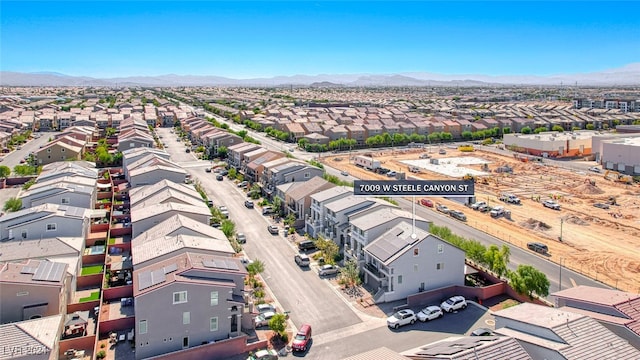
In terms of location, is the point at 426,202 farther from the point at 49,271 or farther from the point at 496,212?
the point at 49,271

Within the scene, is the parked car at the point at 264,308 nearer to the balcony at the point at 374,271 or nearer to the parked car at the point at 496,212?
the balcony at the point at 374,271

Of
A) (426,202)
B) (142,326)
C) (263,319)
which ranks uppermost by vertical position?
(142,326)

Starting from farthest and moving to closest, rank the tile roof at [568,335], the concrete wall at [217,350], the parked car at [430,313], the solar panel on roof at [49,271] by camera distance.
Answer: the parked car at [430,313], the solar panel on roof at [49,271], the concrete wall at [217,350], the tile roof at [568,335]

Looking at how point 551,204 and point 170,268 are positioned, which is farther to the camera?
point 551,204

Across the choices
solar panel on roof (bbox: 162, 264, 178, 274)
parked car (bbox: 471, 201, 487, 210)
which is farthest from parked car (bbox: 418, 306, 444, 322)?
parked car (bbox: 471, 201, 487, 210)

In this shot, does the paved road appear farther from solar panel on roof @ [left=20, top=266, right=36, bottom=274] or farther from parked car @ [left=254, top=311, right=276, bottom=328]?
solar panel on roof @ [left=20, top=266, right=36, bottom=274]

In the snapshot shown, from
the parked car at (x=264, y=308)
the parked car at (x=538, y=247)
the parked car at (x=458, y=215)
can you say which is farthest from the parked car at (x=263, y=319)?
the parked car at (x=458, y=215)

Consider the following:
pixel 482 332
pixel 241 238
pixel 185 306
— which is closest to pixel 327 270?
pixel 241 238
